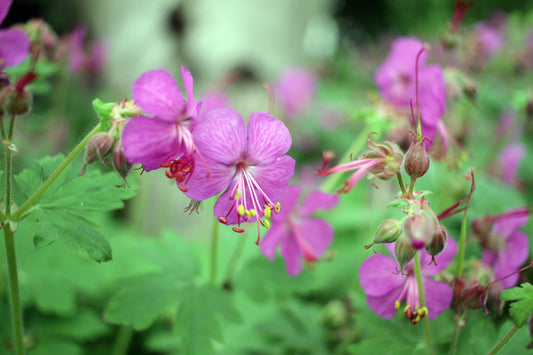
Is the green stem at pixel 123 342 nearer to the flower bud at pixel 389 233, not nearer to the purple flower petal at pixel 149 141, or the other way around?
the purple flower petal at pixel 149 141

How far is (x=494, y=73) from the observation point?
3686mm

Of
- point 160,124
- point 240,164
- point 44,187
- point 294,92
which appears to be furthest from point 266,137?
point 294,92

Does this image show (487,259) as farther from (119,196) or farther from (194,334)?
(119,196)

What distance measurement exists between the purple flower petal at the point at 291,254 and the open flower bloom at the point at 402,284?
1.22 ft

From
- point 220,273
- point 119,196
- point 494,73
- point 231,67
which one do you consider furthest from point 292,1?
point 119,196

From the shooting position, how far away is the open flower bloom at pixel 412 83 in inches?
60.4

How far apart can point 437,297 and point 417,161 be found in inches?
17.3

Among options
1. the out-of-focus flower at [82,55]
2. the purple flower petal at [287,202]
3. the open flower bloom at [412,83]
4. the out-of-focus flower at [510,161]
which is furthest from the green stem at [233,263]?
the out-of-focus flower at [510,161]

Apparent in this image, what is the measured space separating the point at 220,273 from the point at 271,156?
101cm

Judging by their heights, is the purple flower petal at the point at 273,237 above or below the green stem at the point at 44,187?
below

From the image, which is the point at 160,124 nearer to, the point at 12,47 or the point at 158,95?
the point at 158,95

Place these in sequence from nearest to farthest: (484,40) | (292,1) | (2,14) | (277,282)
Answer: (2,14) < (277,282) < (484,40) < (292,1)

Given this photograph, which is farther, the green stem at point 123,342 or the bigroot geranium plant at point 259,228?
the green stem at point 123,342

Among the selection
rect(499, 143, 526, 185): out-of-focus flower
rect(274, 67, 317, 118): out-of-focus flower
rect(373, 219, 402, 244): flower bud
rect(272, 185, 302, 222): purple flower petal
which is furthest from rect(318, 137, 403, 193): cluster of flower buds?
Result: rect(274, 67, 317, 118): out-of-focus flower
